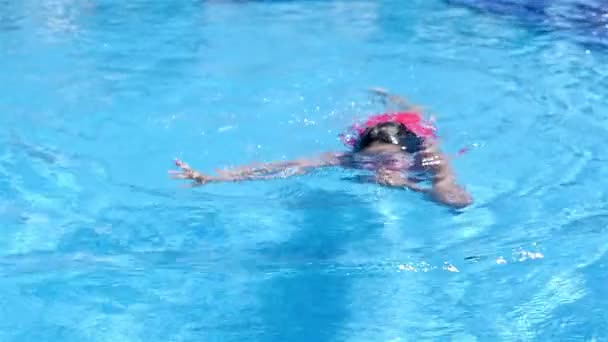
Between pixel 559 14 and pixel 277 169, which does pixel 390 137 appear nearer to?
pixel 277 169

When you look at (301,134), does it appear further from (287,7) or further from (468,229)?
(287,7)

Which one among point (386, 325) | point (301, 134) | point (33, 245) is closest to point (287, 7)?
point (301, 134)

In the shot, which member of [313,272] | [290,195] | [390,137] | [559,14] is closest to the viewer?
[313,272]

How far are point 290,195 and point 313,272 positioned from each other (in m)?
0.80

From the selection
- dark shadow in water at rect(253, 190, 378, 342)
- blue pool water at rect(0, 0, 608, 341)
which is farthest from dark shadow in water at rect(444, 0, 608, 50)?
dark shadow in water at rect(253, 190, 378, 342)

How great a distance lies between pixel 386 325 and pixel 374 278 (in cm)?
39

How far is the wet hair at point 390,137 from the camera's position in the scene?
4.89 meters

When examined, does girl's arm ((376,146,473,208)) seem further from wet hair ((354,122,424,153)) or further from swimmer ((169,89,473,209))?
wet hair ((354,122,424,153))

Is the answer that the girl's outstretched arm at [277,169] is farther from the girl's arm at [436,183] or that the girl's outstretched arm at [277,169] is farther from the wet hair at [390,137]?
the girl's arm at [436,183]

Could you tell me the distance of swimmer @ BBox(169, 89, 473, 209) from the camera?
16.1 ft

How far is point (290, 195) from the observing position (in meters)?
5.06

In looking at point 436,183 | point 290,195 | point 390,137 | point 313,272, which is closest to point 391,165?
point 390,137

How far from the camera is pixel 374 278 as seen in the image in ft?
14.3

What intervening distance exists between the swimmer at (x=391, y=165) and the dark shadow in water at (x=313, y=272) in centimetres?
21
